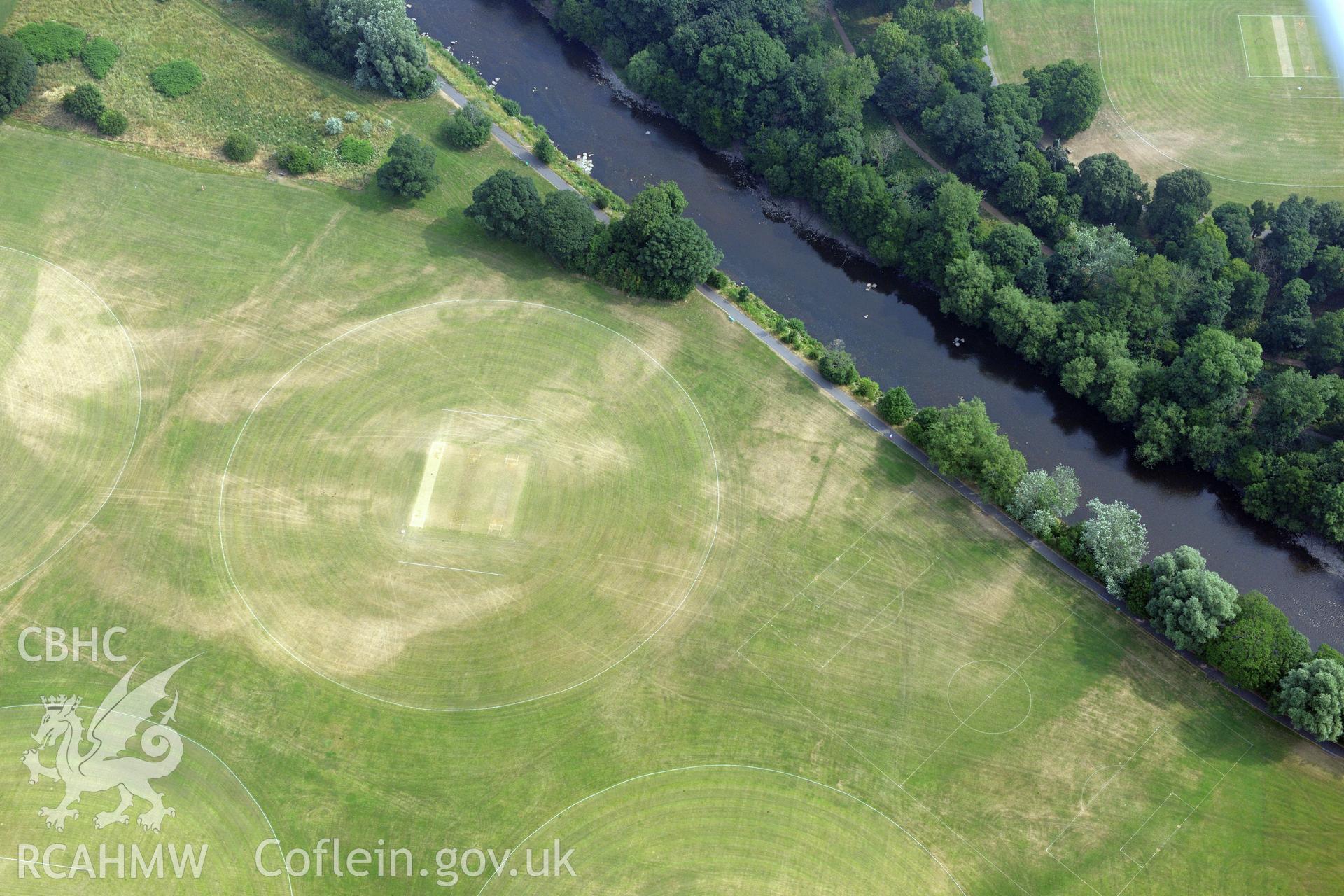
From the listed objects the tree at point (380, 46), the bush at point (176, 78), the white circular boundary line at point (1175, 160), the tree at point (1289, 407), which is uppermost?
the white circular boundary line at point (1175, 160)

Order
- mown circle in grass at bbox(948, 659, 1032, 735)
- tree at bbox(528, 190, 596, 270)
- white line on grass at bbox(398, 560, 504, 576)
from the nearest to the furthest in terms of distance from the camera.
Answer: mown circle in grass at bbox(948, 659, 1032, 735) < white line on grass at bbox(398, 560, 504, 576) < tree at bbox(528, 190, 596, 270)

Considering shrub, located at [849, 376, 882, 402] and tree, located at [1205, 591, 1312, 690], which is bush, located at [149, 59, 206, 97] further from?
tree, located at [1205, 591, 1312, 690]

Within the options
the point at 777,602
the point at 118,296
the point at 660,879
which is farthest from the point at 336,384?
the point at 660,879

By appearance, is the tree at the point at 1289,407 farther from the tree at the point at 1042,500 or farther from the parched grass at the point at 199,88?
the parched grass at the point at 199,88

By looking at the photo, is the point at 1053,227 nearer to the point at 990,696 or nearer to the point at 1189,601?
the point at 1189,601

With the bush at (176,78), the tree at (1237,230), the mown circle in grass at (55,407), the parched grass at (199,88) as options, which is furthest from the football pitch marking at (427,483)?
the tree at (1237,230)

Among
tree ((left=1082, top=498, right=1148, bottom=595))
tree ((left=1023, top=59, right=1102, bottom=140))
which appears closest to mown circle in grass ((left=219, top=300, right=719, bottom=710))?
tree ((left=1082, top=498, right=1148, bottom=595))
